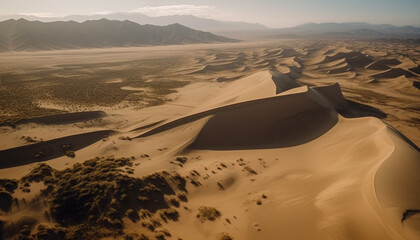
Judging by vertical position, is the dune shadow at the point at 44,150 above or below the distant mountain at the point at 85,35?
below

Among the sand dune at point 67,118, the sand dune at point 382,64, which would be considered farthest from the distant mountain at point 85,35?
the sand dune at point 382,64

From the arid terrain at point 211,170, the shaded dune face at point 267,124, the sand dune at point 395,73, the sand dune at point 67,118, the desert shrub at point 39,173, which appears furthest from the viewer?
the sand dune at point 395,73

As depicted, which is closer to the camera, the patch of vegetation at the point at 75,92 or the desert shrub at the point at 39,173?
the desert shrub at the point at 39,173

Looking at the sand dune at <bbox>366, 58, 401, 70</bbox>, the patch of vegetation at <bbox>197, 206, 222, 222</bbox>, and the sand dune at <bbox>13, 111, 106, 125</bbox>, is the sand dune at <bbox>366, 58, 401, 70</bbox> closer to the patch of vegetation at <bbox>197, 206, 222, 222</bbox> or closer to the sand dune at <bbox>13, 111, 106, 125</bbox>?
the sand dune at <bbox>13, 111, 106, 125</bbox>

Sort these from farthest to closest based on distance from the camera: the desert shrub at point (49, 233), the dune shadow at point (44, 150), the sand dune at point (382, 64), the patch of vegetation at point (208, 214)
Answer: the sand dune at point (382, 64)
the dune shadow at point (44, 150)
the patch of vegetation at point (208, 214)
the desert shrub at point (49, 233)

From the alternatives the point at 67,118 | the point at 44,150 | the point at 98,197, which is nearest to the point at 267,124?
the point at 98,197

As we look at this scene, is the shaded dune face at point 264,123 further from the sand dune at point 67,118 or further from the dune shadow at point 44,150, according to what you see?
the sand dune at point 67,118

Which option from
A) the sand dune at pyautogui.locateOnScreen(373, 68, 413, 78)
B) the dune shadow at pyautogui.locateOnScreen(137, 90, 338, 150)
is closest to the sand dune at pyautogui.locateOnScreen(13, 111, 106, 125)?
the dune shadow at pyautogui.locateOnScreen(137, 90, 338, 150)
